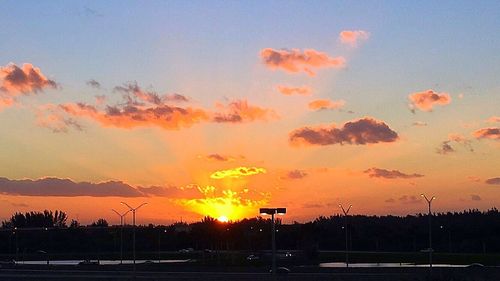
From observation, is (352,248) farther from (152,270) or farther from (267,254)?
(152,270)

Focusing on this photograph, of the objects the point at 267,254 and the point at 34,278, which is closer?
the point at 34,278

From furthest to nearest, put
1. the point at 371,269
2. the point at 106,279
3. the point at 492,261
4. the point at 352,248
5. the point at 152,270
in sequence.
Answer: the point at 352,248 → the point at 492,261 → the point at 152,270 → the point at 371,269 → the point at 106,279

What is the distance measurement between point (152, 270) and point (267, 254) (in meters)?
35.1

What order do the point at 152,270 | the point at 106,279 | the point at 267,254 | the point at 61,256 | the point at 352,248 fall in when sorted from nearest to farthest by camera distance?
1. the point at 106,279
2. the point at 152,270
3. the point at 267,254
4. the point at 61,256
5. the point at 352,248

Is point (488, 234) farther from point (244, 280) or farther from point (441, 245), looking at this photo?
point (244, 280)

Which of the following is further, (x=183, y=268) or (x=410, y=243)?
(x=410, y=243)

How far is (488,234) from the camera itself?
19388 centimetres

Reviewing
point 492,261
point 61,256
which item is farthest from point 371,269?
point 61,256

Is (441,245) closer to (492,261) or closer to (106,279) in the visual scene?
(492,261)

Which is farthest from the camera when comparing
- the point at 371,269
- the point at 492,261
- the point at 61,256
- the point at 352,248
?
the point at 352,248

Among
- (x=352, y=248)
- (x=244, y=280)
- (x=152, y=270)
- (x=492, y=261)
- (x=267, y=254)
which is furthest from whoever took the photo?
(x=352, y=248)

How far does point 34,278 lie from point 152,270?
994 inches

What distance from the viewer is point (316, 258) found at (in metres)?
129

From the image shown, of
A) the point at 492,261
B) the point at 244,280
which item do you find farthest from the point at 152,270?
the point at 492,261
